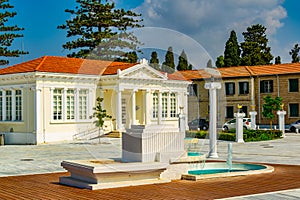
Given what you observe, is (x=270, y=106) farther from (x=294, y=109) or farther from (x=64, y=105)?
(x=64, y=105)

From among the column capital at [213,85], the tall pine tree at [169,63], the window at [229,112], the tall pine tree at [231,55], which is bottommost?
the window at [229,112]

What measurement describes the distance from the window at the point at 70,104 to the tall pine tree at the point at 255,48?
36.3 meters

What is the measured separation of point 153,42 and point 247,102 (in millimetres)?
42430

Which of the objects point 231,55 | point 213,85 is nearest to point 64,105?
point 213,85

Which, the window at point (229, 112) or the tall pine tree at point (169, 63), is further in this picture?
the window at point (229, 112)

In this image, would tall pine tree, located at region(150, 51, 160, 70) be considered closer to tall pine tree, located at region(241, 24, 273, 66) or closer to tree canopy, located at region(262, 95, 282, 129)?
tree canopy, located at region(262, 95, 282, 129)

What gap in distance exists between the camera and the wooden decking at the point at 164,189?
32.8 feet

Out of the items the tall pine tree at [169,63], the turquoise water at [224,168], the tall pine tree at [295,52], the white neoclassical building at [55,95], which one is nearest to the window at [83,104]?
the white neoclassical building at [55,95]

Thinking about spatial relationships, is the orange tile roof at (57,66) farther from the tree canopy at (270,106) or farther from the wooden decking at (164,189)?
the wooden decking at (164,189)

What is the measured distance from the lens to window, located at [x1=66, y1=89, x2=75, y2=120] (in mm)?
32094

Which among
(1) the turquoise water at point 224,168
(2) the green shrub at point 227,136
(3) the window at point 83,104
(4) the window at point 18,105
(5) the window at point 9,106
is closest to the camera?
(1) the turquoise water at point 224,168

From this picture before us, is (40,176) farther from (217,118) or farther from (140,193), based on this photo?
(217,118)

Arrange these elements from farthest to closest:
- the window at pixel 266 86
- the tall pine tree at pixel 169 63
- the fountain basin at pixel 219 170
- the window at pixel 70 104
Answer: the window at pixel 266 86 → the window at pixel 70 104 → the fountain basin at pixel 219 170 → the tall pine tree at pixel 169 63

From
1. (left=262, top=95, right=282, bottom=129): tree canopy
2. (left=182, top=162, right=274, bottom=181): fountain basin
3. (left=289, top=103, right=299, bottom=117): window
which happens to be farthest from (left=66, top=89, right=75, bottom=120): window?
(left=289, top=103, right=299, bottom=117): window
